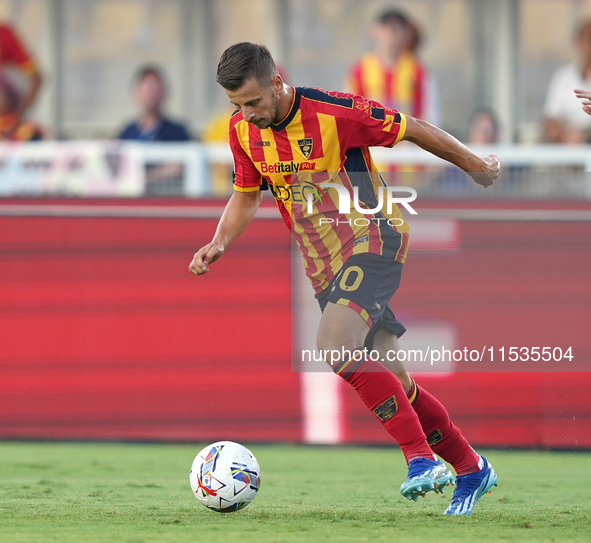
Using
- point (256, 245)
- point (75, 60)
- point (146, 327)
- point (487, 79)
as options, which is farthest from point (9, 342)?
point (487, 79)

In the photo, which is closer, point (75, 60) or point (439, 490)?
point (439, 490)

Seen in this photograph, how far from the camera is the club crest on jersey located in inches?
182

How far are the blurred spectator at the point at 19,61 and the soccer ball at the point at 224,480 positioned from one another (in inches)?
270

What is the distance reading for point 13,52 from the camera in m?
11.3

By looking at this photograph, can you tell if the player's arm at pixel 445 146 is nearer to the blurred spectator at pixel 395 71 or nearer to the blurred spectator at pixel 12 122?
the blurred spectator at pixel 395 71

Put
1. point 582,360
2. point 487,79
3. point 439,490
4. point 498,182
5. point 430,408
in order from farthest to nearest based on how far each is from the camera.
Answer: point 487,79, point 498,182, point 582,360, point 430,408, point 439,490

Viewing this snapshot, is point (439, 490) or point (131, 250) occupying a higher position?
point (131, 250)

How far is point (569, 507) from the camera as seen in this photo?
5.06m

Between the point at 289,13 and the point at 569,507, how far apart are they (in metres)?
7.83

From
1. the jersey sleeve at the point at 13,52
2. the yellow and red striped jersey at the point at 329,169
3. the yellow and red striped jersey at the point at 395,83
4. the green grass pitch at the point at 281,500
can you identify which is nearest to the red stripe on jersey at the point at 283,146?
the yellow and red striped jersey at the point at 329,169

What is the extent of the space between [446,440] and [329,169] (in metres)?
1.29

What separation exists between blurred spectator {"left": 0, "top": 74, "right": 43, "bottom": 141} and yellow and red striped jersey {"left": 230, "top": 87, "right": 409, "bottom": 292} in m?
5.38

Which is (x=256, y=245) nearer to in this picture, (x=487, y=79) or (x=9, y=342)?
(x=9, y=342)

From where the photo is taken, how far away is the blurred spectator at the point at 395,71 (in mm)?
8922
